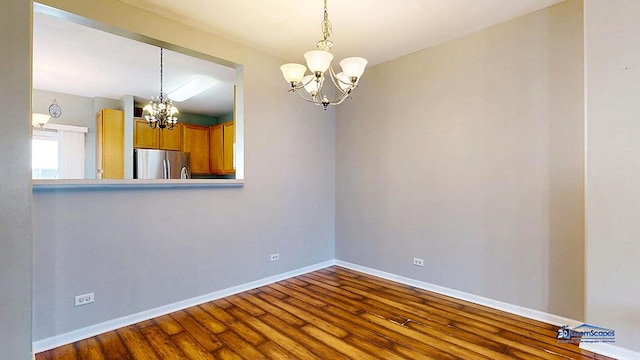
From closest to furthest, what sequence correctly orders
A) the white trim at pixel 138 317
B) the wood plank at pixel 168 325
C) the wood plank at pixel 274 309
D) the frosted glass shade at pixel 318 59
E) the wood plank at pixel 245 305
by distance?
A: the frosted glass shade at pixel 318 59 < the white trim at pixel 138 317 < the wood plank at pixel 168 325 < the wood plank at pixel 274 309 < the wood plank at pixel 245 305

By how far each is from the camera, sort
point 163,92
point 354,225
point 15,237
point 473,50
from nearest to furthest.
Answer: point 15,237 < point 473,50 < point 354,225 < point 163,92

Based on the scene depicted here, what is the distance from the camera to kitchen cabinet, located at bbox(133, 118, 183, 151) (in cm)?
570

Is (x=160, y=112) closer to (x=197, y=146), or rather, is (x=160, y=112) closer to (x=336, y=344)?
(x=197, y=146)

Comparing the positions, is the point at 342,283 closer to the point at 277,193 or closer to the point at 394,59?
the point at 277,193

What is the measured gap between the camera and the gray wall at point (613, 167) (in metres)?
2.13

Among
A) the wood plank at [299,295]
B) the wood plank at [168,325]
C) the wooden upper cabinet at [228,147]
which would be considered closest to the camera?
the wood plank at [168,325]

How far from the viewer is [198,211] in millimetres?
3174

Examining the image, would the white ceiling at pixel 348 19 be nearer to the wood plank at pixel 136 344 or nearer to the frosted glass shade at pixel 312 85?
the frosted glass shade at pixel 312 85

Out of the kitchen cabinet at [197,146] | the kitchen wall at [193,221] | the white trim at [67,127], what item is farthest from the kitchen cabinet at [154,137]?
the kitchen wall at [193,221]

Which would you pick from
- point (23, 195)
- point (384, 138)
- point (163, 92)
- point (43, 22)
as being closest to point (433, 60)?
point (384, 138)

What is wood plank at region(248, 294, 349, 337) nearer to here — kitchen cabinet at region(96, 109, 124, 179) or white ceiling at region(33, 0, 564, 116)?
white ceiling at region(33, 0, 564, 116)

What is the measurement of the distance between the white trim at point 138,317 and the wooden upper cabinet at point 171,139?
382cm

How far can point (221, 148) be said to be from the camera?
6449mm

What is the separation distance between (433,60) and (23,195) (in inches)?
144
